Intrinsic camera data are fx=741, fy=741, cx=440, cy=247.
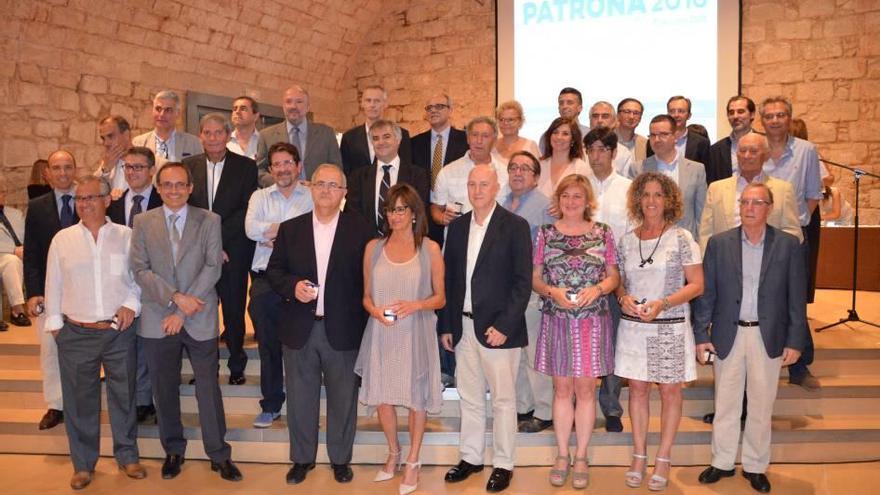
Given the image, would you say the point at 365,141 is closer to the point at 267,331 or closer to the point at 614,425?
the point at 267,331

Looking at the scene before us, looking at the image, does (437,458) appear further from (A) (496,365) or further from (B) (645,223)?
(B) (645,223)

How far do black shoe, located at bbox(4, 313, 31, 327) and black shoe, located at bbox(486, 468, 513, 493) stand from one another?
459 centimetres

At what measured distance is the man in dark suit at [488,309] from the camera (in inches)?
148

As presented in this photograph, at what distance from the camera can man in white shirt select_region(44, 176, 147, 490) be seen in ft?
13.1

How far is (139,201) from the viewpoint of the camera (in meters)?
4.38

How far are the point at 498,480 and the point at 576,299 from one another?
1.06 meters

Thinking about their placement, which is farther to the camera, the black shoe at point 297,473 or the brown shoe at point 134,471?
the brown shoe at point 134,471

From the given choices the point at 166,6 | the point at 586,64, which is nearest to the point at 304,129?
the point at 166,6

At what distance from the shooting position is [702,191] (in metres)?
4.63

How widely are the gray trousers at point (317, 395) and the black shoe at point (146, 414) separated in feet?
3.62

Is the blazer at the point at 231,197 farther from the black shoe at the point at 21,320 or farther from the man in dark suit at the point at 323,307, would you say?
the black shoe at the point at 21,320

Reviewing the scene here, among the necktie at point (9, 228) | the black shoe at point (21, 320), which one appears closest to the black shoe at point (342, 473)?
the black shoe at point (21, 320)

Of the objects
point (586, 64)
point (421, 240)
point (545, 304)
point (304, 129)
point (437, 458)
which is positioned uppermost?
point (586, 64)

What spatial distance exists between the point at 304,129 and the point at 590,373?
8.83ft
